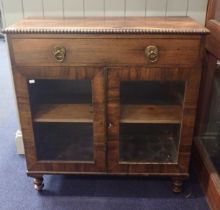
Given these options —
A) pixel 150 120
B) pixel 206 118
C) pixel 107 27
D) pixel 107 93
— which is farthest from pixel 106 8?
pixel 206 118

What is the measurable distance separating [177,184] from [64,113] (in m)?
0.61

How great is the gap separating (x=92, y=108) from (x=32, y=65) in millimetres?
305

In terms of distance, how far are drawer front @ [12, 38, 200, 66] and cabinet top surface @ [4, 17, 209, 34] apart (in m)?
0.03

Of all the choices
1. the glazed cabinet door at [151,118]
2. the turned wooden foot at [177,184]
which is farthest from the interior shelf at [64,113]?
the turned wooden foot at [177,184]

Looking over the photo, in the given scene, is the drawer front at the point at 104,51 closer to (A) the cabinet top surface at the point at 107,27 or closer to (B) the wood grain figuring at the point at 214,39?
(A) the cabinet top surface at the point at 107,27

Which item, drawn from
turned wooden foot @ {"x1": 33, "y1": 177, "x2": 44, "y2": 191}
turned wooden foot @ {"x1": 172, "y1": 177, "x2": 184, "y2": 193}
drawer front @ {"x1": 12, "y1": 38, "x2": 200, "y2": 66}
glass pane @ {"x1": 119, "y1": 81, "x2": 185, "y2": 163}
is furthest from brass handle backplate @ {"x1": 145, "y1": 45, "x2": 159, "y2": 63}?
turned wooden foot @ {"x1": 33, "y1": 177, "x2": 44, "y2": 191}

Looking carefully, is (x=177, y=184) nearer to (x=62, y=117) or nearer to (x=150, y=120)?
(x=150, y=120)

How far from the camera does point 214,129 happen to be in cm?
141

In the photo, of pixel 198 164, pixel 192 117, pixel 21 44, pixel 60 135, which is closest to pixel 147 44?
pixel 192 117

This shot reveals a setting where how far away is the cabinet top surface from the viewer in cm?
105

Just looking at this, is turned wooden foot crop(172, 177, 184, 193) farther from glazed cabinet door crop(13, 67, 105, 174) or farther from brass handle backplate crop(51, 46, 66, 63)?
brass handle backplate crop(51, 46, 66, 63)

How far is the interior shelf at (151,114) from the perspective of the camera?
122 cm

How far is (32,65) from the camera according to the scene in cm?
112

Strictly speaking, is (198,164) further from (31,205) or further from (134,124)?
(31,205)
